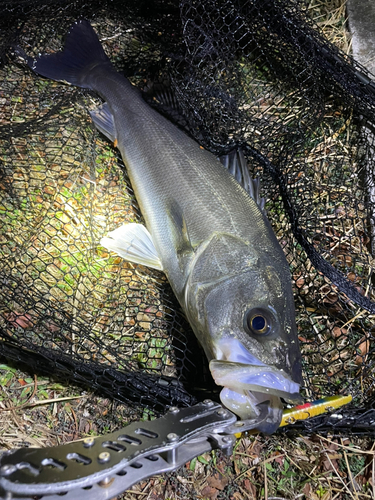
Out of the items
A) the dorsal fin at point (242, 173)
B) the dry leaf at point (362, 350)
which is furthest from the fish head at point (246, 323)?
the dry leaf at point (362, 350)

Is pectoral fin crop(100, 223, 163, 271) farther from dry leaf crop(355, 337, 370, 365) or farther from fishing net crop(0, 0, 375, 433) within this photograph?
dry leaf crop(355, 337, 370, 365)

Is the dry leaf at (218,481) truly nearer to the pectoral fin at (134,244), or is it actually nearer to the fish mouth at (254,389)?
the fish mouth at (254,389)

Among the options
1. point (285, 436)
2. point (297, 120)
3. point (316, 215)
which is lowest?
point (285, 436)

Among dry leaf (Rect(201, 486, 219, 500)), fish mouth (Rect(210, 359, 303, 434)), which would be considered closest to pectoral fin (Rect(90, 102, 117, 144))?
fish mouth (Rect(210, 359, 303, 434))

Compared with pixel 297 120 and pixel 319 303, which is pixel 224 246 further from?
pixel 297 120

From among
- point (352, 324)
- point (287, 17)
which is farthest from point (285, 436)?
point (287, 17)

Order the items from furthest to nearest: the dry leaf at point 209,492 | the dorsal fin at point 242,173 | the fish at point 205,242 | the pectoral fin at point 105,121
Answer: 1. the pectoral fin at point 105,121
2. the dorsal fin at point 242,173
3. the dry leaf at point 209,492
4. the fish at point 205,242

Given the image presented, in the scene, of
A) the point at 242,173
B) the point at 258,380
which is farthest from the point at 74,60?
the point at 258,380
